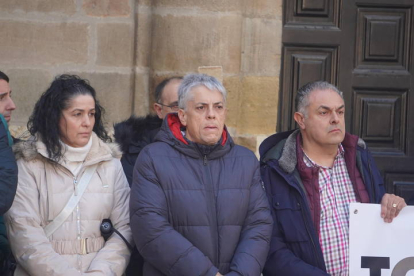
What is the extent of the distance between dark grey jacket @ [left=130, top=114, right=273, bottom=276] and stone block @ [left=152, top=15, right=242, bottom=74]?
→ 188 cm

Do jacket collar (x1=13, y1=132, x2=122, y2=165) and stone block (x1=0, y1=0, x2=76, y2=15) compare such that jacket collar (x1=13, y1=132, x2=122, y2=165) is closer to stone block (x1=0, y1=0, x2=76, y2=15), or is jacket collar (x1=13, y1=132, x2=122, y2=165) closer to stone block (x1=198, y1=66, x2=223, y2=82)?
stone block (x1=198, y1=66, x2=223, y2=82)

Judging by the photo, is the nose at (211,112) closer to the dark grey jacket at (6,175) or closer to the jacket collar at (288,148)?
the jacket collar at (288,148)

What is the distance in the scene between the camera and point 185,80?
465cm

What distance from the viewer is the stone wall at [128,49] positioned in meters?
6.30

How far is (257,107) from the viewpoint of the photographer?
6418 millimetres

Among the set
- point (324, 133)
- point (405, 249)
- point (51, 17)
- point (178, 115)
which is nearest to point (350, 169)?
point (324, 133)

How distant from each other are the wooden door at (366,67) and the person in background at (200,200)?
2.24 metres

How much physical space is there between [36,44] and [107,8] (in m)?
0.65

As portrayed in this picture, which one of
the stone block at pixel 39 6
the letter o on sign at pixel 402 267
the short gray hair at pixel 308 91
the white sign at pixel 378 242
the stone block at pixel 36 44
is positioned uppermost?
the stone block at pixel 39 6

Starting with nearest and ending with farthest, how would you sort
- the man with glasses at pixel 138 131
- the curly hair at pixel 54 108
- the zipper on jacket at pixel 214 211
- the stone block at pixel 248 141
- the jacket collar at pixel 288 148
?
the zipper on jacket at pixel 214 211
the curly hair at pixel 54 108
the jacket collar at pixel 288 148
the man with glasses at pixel 138 131
the stone block at pixel 248 141

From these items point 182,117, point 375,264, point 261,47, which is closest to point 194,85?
point 182,117

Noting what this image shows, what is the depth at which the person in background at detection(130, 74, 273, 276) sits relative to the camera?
4.19m

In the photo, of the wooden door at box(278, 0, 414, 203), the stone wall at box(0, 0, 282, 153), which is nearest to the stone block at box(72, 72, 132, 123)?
the stone wall at box(0, 0, 282, 153)

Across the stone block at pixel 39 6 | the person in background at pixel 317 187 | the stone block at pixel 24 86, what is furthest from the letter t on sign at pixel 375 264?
the stone block at pixel 39 6
